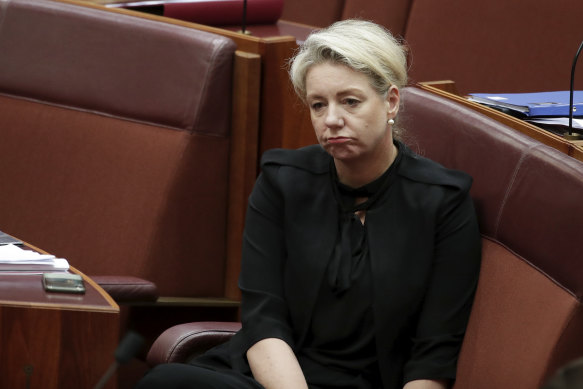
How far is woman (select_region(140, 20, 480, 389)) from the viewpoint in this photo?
52.3 inches

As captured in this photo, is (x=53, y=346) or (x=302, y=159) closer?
(x=53, y=346)

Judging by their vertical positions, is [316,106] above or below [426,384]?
above

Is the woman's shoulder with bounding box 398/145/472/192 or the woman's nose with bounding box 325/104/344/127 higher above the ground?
the woman's nose with bounding box 325/104/344/127

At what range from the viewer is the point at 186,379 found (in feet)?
4.34

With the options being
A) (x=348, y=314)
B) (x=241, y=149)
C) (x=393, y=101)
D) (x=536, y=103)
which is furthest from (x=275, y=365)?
(x=241, y=149)

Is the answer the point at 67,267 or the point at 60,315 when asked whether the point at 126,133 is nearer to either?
the point at 67,267

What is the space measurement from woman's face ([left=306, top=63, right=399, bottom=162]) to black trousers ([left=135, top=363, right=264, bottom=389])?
348 mm

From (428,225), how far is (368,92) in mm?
204

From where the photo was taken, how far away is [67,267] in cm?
148

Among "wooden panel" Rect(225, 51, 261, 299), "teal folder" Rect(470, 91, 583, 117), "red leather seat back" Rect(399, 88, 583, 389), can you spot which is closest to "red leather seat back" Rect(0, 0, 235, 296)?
"wooden panel" Rect(225, 51, 261, 299)

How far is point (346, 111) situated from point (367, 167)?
3.7 inches

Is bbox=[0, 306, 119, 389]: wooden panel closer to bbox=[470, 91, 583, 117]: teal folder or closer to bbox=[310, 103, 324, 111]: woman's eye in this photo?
bbox=[310, 103, 324, 111]: woman's eye

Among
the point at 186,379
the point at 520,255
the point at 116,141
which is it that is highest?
the point at 520,255

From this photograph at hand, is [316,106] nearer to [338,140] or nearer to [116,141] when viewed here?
[338,140]
